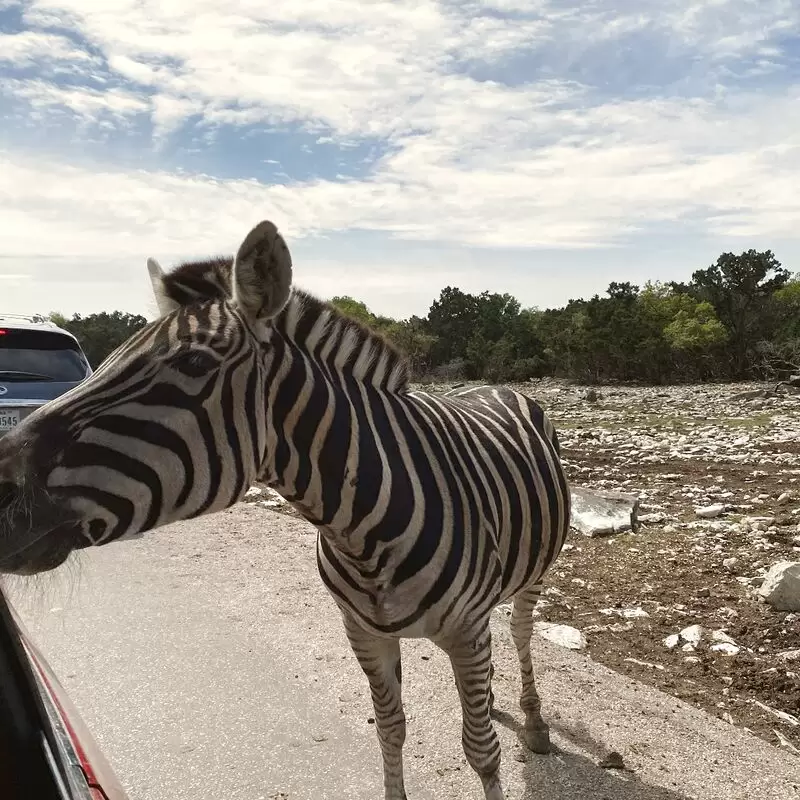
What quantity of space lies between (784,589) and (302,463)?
3.96 meters

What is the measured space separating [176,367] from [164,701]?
2.75 meters

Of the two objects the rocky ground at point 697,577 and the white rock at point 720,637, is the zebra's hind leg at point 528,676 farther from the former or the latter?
the white rock at point 720,637

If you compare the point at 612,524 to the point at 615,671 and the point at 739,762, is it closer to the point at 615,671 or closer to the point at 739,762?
the point at 615,671

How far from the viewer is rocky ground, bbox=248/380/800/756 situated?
12.5 feet

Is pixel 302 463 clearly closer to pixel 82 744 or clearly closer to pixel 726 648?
pixel 82 744

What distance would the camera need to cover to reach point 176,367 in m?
1.82

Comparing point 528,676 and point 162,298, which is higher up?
point 162,298

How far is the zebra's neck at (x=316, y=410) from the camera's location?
210cm

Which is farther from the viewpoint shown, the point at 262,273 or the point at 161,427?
the point at 262,273

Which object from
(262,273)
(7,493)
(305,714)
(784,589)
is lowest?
(305,714)

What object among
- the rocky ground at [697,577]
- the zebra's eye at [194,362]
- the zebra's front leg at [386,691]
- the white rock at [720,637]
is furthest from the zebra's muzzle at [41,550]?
the white rock at [720,637]

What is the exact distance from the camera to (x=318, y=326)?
2271 millimetres

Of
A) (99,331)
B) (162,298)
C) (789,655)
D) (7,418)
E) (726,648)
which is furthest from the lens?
(99,331)

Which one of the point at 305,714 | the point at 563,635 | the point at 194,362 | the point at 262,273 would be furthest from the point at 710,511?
the point at 194,362
